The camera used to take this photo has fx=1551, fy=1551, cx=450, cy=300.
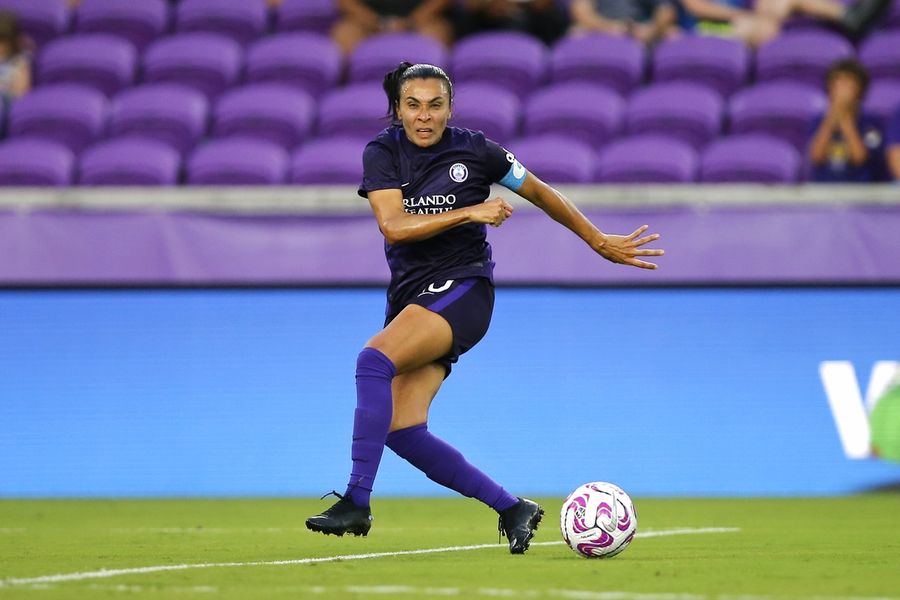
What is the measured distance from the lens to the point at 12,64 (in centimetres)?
1327

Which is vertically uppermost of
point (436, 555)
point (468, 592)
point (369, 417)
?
point (369, 417)

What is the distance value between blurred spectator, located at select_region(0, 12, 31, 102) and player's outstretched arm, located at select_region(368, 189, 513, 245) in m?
8.03

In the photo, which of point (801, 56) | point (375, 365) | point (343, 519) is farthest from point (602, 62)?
point (343, 519)

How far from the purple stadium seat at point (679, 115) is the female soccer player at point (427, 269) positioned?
5866mm

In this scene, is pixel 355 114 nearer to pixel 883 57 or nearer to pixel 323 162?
pixel 323 162

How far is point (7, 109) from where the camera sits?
1301cm

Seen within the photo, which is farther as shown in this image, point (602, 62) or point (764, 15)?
point (764, 15)

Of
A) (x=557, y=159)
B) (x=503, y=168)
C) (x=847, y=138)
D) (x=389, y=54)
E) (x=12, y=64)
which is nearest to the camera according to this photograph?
(x=503, y=168)

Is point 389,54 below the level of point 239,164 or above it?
above

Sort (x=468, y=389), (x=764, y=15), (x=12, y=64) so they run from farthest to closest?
(x=12, y=64), (x=764, y=15), (x=468, y=389)

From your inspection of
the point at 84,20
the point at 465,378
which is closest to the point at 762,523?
the point at 465,378

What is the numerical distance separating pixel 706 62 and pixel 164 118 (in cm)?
443

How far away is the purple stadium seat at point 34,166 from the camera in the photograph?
39.2 ft

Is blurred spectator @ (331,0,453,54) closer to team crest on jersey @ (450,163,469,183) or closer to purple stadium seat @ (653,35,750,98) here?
purple stadium seat @ (653,35,750,98)
